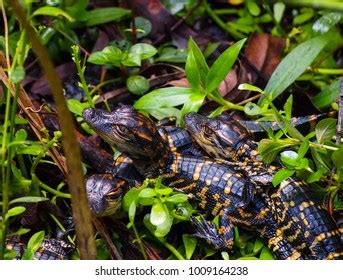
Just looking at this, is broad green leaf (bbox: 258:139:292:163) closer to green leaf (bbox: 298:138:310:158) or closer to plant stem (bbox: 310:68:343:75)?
green leaf (bbox: 298:138:310:158)

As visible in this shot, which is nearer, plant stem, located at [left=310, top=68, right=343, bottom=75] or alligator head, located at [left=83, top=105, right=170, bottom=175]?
alligator head, located at [left=83, top=105, right=170, bottom=175]

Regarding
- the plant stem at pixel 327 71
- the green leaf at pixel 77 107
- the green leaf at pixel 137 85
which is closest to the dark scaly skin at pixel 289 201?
the green leaf at pixel 137 85

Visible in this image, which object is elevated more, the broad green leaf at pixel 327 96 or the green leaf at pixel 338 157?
the green leaf at pixel 338 157

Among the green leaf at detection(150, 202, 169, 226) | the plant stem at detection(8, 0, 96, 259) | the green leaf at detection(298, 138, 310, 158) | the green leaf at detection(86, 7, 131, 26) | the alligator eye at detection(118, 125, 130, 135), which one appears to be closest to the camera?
the plant stem at detection(8, 0, 96, 259)

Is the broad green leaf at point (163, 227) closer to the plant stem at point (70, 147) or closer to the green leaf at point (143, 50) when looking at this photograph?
the plant stem at point (70, 147)

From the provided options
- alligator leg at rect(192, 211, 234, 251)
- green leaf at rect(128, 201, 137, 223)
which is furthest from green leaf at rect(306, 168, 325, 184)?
green leaf at rect(128, 201, 137, 223)

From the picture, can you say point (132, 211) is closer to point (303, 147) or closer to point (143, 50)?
point (303, 147)
